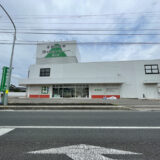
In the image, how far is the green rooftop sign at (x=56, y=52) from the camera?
37344mm

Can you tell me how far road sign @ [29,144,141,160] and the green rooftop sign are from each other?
36.4 metres

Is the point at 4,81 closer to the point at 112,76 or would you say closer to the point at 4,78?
the point at 4,78

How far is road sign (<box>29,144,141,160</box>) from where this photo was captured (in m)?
2.25

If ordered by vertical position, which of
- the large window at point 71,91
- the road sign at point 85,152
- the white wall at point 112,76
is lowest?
the road sign at point 85,152

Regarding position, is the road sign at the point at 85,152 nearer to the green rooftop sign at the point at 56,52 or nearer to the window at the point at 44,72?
the window at the point at 44,72

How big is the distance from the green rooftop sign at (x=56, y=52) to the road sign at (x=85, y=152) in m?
36.4

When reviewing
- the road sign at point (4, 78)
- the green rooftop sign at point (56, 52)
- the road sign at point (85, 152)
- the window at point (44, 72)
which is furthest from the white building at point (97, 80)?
the road sign at point (85, 152)

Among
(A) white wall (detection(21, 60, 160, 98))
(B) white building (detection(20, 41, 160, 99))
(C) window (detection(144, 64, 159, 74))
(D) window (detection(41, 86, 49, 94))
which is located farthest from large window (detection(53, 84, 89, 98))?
(C) window (detection(144, 64, 159, 74))

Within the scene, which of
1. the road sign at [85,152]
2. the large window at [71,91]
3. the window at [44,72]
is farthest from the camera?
the window at [44,72]

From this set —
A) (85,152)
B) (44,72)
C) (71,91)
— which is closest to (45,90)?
(44,72)

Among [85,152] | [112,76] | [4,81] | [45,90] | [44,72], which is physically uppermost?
[44,72]

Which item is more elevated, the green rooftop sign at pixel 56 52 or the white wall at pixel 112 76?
the green rooftop sign at pixel 56 52

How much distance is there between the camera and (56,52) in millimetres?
37656

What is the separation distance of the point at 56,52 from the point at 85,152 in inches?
1495
